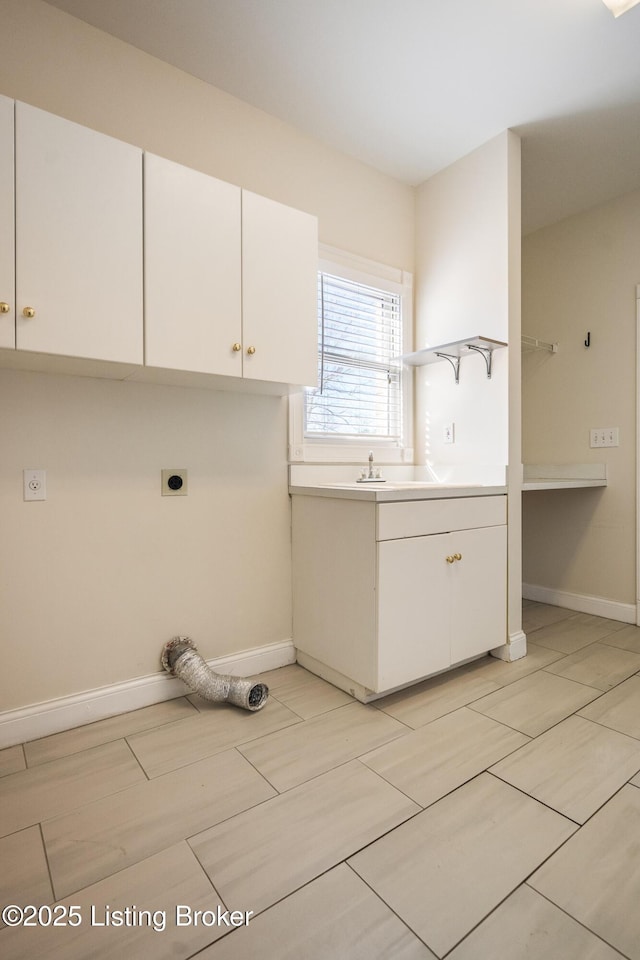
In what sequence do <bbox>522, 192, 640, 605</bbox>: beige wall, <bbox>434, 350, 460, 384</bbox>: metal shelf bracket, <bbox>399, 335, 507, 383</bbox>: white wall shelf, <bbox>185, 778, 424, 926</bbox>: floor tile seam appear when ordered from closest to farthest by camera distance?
<bbox>185, 778, 424, 926</bbox>: floor tile seam, <bbox>399, 335, 507, 383</bbox>: white wall shelf, <bbox>434, 350, 460, 384</bbox>: metal shelf bracket, <bbox>522, 192, 640, 605</bbox>: beige wall

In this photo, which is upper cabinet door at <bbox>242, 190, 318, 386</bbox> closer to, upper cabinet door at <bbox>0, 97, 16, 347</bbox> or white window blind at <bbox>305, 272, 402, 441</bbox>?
white window blind at <bbox>305, 272, 402, 441</bbox>

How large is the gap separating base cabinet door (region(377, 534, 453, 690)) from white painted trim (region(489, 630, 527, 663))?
456 mm

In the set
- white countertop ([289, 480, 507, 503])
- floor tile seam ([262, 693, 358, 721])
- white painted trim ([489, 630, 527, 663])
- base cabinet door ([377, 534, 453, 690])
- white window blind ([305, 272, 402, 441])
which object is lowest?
floor tile seam ([262, 693, 358, 721])

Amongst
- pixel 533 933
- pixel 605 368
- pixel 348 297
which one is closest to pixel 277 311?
pixel 348 297

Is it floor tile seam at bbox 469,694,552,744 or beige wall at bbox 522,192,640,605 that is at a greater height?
beige wall at bbox 522,192,640,605

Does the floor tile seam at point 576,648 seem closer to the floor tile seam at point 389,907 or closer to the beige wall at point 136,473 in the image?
the beige wall at point 136,473

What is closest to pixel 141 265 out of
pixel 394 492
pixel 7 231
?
pixel 7 231

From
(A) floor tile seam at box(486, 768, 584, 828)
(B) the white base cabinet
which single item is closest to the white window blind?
(B) the white base cabinet

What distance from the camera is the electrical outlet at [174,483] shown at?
6.73 feet

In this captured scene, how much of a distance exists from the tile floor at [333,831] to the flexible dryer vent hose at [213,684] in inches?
2.6

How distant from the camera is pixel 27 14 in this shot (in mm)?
1708

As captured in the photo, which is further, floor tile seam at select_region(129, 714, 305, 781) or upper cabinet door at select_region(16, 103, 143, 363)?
floor tile seam at select_region(129, 714, 305, 781)

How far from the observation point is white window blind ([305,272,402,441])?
2555 mm

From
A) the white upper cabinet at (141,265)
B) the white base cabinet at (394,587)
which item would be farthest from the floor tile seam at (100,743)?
the white upper cabinet at (141,265)
